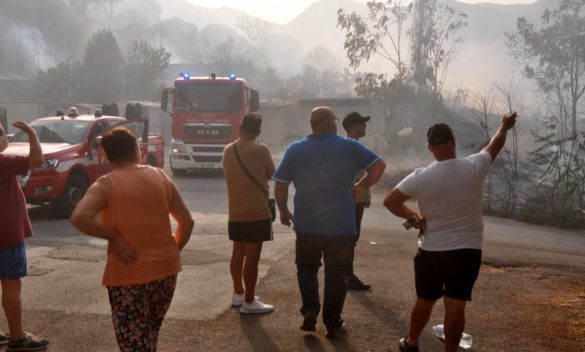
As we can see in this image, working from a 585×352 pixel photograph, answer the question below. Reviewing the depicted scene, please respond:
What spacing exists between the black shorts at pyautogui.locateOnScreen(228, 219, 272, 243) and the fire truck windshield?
12138 millimetres

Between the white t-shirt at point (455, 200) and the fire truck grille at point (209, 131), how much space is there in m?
13.5

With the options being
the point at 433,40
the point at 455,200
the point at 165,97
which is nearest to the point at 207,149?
the point at 165,97

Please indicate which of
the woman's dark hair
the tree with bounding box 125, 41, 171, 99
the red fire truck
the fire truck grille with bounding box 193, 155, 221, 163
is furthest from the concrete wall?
the woman's dark hair

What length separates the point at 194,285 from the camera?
6.74 m

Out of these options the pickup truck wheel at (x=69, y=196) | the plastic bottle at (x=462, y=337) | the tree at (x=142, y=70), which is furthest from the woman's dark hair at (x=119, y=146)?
the tree at (x=142, y=70)

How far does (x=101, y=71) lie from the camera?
4800cm

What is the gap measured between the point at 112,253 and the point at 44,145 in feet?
29.7

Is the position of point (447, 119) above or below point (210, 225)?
above

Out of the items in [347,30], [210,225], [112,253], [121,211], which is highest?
[347,30]

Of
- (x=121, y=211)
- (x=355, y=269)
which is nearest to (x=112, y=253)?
(x=121, y=211)

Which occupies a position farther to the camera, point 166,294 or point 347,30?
point 347,30

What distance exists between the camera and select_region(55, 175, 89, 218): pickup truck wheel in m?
11.4

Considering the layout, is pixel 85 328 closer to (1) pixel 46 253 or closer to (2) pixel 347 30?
(1) pixel 46 253

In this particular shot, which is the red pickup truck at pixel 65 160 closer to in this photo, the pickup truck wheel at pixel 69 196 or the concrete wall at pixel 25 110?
the pickup truck wheel at pixel 69 196
